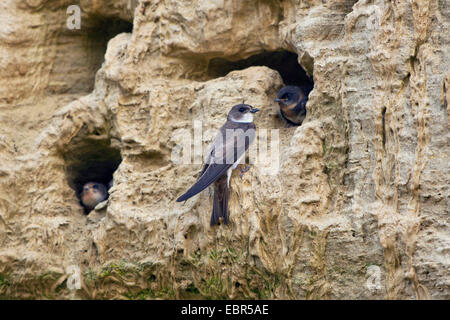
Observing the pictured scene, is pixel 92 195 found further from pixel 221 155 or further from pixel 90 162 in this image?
pixel 221 155

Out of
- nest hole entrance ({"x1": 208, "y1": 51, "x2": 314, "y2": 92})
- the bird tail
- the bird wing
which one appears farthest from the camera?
nest hole entrance ({"x1": 208, "y1": 51, "x2": 314, "y2": 92})

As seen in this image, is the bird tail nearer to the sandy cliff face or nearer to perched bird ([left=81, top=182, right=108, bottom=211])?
the sandy cliff face

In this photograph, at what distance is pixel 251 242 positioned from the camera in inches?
171

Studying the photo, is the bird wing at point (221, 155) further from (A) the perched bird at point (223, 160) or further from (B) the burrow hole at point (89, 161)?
(B) the burrow hole at point (89, 161)

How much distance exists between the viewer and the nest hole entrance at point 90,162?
5.82 meters

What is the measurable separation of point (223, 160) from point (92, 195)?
1851 mm

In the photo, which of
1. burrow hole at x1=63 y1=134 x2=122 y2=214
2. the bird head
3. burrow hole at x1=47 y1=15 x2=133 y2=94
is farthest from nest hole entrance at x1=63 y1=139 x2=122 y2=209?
the bird head

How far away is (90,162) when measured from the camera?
6094 mm

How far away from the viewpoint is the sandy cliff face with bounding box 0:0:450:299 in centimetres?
397

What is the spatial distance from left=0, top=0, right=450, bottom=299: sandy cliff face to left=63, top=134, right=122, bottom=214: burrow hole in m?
0.02

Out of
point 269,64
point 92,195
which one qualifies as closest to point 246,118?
point 269,64

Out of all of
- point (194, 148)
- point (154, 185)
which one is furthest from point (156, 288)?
point (194, 148)

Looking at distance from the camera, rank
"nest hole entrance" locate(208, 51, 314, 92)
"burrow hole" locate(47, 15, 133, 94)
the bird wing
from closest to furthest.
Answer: the bird wing → "nest hole entrance" locate(208, 51, 314, 92) → "burrow hole" locate(47, 15, 133, 94)

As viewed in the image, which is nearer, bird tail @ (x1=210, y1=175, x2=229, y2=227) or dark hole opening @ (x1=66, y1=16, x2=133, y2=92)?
bird tail @ (x1=210, y1=175, x2=229, y2=227)
